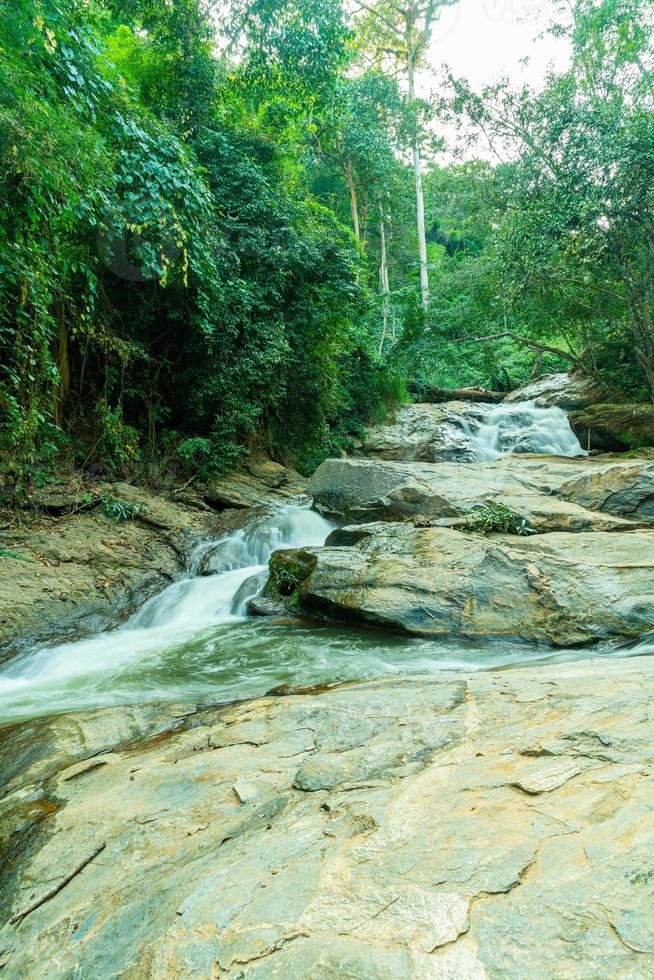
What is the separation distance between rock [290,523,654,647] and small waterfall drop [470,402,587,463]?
330 inches

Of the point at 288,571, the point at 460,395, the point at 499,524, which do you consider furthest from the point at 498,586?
the point at 460,395

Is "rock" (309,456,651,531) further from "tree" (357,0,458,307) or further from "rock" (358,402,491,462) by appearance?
"tree" (357,0,458,307)

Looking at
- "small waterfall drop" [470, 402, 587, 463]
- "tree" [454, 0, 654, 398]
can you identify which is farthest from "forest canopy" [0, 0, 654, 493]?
"small waterfall drop" [470, 402, 587, 463]

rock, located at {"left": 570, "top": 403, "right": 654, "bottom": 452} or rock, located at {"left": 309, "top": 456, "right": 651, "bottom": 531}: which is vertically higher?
rock, located at {"left": 570, "top": 403, "right": 654, "bottom": 452}

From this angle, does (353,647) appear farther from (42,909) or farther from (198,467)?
(198,467)

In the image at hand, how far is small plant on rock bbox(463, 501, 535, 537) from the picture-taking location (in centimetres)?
602

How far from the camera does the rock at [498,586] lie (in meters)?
4.31

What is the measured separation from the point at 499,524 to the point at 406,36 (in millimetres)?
28176

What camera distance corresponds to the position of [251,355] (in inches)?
418

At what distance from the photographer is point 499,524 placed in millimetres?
6074

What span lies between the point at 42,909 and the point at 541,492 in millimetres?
6962

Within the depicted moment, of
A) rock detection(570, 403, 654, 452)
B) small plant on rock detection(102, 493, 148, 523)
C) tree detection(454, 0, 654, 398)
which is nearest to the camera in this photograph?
small plant on rock detection(102, 493, 148, 523)

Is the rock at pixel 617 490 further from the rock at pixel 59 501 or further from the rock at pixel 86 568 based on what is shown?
the rock at pixel 59 501

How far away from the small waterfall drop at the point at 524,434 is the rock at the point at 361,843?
11677 millimetres
